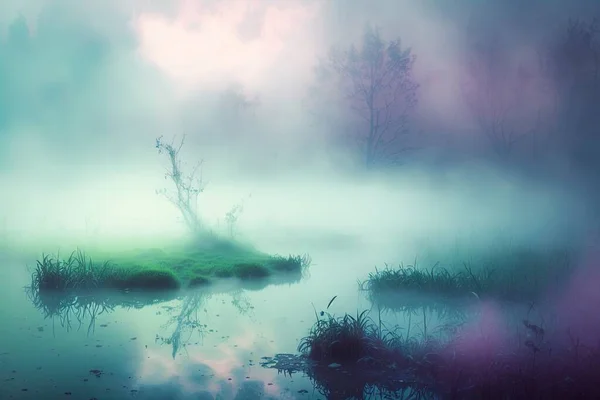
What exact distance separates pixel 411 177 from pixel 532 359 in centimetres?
2148

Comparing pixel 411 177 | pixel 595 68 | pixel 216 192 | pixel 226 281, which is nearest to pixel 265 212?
pixel 216 192

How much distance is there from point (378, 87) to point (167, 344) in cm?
2022

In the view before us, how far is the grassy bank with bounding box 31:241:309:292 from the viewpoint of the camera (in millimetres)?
11969

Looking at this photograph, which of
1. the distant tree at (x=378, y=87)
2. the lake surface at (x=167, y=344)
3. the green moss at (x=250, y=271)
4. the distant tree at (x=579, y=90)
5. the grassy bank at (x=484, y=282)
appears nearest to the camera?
the lake surface at (x=167, y=344)

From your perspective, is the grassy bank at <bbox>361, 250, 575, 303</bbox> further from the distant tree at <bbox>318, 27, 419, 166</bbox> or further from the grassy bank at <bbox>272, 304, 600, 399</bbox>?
the distant tree at <bbox>318, 27, 419, 166</bbox>

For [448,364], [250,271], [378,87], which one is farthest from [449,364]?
[378,87]

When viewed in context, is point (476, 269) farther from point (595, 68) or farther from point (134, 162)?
point (134, 162)

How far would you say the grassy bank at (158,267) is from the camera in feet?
39.3

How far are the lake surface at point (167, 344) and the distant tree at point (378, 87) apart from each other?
14.8 m

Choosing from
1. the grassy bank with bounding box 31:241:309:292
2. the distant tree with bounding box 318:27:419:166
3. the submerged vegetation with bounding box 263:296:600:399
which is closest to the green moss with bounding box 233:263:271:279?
the grassy bank with bounding box 31:241:309:292

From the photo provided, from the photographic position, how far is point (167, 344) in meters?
8.22

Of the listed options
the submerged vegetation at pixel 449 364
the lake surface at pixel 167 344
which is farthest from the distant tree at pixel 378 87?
the submerged vegetation at pixel 449 364

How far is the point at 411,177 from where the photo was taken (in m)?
28.0

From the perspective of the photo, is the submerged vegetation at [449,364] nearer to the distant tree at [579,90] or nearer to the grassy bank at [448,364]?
the grassy bank at [448,364]
